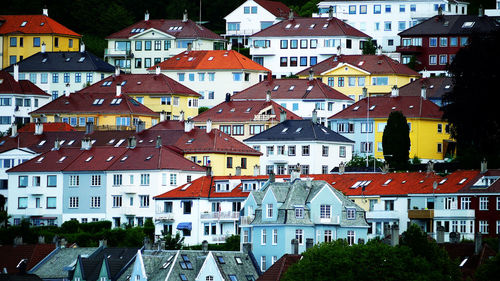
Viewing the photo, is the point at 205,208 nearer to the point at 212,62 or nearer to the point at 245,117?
the point at 245,117

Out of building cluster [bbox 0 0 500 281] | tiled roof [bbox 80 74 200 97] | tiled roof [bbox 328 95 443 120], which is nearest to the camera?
building cluster [bbox 0 0 500 281]

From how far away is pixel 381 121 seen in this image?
146 metres

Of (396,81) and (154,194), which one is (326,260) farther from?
(396,81)

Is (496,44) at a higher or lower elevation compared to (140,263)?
higher

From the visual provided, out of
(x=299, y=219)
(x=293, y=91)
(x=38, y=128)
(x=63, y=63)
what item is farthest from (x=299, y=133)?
(x=63, y=63)

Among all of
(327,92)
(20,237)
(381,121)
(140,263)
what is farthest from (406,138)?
(140,263)

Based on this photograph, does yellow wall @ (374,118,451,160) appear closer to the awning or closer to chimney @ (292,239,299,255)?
the awning

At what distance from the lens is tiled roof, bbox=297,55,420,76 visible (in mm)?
160375

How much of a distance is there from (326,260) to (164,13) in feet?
380

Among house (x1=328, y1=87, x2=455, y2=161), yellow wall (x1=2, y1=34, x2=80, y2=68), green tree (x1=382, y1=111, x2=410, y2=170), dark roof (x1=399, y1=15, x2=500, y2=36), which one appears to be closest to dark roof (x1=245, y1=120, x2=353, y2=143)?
green tree (x1=382, y1=111, x2=410, y2=170)

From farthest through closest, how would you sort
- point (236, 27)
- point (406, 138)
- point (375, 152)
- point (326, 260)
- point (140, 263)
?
point (236, 27), point (375, 152), point (406, 138), point (140, 263), point (326, 260)

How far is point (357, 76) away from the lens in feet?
529

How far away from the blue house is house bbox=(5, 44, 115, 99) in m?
68.3

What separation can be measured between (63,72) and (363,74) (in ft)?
97.0
